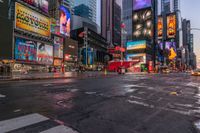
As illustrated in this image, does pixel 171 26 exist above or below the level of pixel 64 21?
above

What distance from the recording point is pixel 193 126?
469 cm

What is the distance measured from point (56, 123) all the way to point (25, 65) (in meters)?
68.1

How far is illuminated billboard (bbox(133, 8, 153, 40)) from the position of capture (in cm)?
12206

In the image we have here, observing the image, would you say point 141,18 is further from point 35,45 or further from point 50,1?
point 35,45

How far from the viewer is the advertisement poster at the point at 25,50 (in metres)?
65.8

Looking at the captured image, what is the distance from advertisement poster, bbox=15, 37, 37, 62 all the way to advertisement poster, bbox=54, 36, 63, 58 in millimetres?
17682

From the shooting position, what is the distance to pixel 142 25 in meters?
127

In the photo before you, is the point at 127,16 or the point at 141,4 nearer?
the point at 141,4

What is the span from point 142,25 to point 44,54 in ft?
248

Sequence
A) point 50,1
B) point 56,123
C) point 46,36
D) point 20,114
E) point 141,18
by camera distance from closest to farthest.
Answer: point 56,123 < point 20,114 < point 46,36 < point 50,1 < point 141,18

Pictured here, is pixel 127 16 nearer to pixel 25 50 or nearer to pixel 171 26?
pixel 171 26

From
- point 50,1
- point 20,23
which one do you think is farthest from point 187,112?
point 50,1

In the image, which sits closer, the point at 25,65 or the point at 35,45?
the point at 25,65

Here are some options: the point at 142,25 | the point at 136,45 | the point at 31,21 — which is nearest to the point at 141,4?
the point at 142,25
